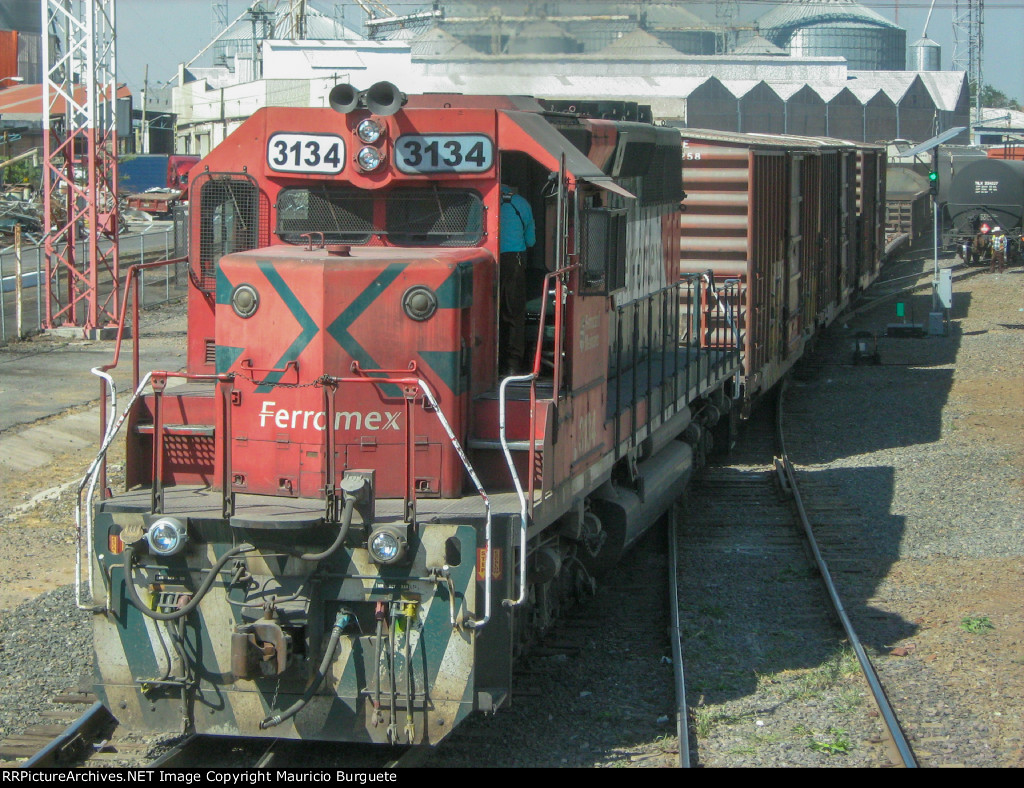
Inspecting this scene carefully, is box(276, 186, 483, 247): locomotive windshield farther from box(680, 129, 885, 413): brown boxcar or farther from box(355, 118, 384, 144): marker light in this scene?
box(680, 129, 885, 413): brown boxcar

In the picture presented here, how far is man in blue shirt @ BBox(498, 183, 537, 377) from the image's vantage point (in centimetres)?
706

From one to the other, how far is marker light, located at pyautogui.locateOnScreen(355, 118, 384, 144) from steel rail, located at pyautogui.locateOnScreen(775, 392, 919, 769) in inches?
170

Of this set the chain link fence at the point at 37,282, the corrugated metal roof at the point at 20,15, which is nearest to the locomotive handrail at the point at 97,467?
the chain link fence at the point at 37,282

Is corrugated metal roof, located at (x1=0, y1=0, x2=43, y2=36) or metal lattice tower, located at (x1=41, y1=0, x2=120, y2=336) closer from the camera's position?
metal lattice tower, located at (x1=41, y1=0, x2=120, y2=336)

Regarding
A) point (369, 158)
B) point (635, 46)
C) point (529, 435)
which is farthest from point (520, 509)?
point (635, 46)

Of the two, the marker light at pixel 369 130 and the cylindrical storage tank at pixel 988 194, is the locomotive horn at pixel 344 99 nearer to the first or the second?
the marker light at pixel 369 130

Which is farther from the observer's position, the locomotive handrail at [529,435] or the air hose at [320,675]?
the locomotive handrail at [529,435]

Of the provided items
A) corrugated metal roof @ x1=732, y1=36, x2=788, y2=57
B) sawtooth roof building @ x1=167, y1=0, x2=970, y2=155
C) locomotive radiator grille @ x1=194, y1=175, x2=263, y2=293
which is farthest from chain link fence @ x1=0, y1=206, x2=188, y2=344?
corrugated metal roof @ x1=732, y1=36, x2=788, y2=57

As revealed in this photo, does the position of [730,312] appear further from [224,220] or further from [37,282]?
[37,282]

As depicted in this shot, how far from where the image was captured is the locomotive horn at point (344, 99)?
6.64 meters

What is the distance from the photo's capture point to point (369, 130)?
6.78 metres

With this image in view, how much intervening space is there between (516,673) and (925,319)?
76.0ft

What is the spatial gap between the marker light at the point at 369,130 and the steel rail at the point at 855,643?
14.2 ft

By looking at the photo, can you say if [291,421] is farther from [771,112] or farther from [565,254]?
[771,112]
